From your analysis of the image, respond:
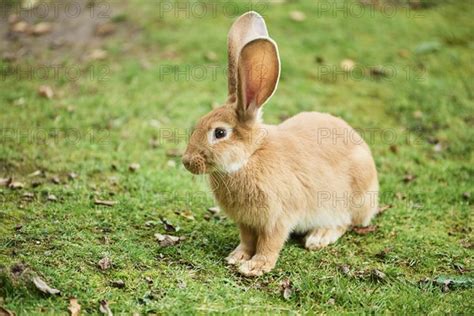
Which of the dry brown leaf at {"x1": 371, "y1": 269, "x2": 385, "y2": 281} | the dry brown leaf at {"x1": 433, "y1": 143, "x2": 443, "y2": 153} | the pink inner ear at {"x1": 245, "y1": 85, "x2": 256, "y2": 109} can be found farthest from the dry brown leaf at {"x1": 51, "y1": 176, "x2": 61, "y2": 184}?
the dry brown leaf at {"x1": 433, "y1": 143, "x2": 443, "y2": 153}

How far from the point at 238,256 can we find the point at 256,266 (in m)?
0.23

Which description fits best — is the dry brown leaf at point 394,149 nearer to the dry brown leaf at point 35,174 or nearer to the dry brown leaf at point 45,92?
the dry brown leaf at point 35,174

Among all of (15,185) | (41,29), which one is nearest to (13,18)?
(41,29)

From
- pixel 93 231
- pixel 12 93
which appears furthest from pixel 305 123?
pixel 12 93

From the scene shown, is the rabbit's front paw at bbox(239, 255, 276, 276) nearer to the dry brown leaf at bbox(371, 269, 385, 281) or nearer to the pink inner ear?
the dry brown leaf at bbox(371, 269, 385, 281)

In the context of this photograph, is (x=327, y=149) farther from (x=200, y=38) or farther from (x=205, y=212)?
(x=200, y=38)

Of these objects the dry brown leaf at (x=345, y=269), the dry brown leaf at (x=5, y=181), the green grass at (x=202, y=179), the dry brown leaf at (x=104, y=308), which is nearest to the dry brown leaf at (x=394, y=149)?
the green grass at (x=202, y=179)

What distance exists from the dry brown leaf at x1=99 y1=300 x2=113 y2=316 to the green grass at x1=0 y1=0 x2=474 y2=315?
1.9 inches

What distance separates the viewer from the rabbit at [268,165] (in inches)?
184

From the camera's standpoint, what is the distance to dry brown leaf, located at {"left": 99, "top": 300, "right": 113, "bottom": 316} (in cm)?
405

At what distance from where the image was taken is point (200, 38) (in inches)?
386

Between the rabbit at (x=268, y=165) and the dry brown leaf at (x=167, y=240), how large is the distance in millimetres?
511

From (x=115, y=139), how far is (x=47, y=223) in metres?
2.38

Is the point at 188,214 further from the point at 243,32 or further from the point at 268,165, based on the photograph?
the point at 243,32
